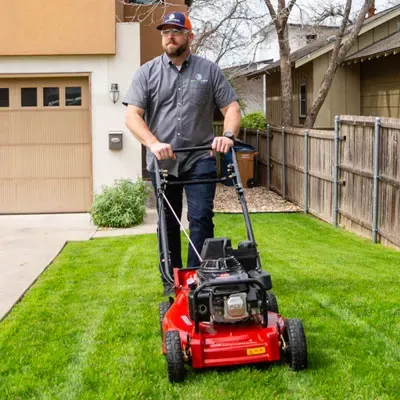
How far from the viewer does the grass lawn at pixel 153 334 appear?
13.2 feet

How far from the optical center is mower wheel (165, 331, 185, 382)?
4047 mm

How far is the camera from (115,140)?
41.3 ft

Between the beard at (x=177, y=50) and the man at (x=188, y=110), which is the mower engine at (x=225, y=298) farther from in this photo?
the beard at (x=177, y=50)

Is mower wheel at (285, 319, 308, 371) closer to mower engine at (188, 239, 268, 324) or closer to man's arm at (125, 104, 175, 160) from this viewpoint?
mower engine at (188, 239, 268, 324)

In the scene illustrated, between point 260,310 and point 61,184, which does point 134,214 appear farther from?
point 260,310

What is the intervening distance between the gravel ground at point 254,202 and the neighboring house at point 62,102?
2319 millimetres

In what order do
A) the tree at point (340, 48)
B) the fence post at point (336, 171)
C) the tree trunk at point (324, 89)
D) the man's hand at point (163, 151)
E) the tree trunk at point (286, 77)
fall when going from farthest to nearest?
1. the tree trunk at point (286, 77)
2. the tree trunk at point (324, 89)
3. the tree at point (340, 48)
4. the fence post at point (336, 171)
5. the man's hand at point (163, 151)

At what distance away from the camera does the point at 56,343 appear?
501 cm

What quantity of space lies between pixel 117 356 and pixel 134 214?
6895mm

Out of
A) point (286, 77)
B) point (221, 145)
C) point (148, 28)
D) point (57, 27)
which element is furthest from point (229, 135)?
point (286, 77)

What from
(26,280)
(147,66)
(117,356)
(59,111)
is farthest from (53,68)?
(117,356)

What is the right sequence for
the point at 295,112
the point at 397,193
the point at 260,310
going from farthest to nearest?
the point at 295,112 < the point at 397,193 < the point at 260,310

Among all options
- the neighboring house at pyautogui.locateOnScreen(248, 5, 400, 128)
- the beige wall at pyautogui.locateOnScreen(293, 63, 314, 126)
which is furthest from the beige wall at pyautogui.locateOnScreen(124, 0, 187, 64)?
the beige wall at pyautogui.locateOnScreen(293, 63, 314, 126)

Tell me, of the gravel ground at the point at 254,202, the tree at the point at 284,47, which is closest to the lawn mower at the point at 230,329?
the gravel ground at the point at 254,202
